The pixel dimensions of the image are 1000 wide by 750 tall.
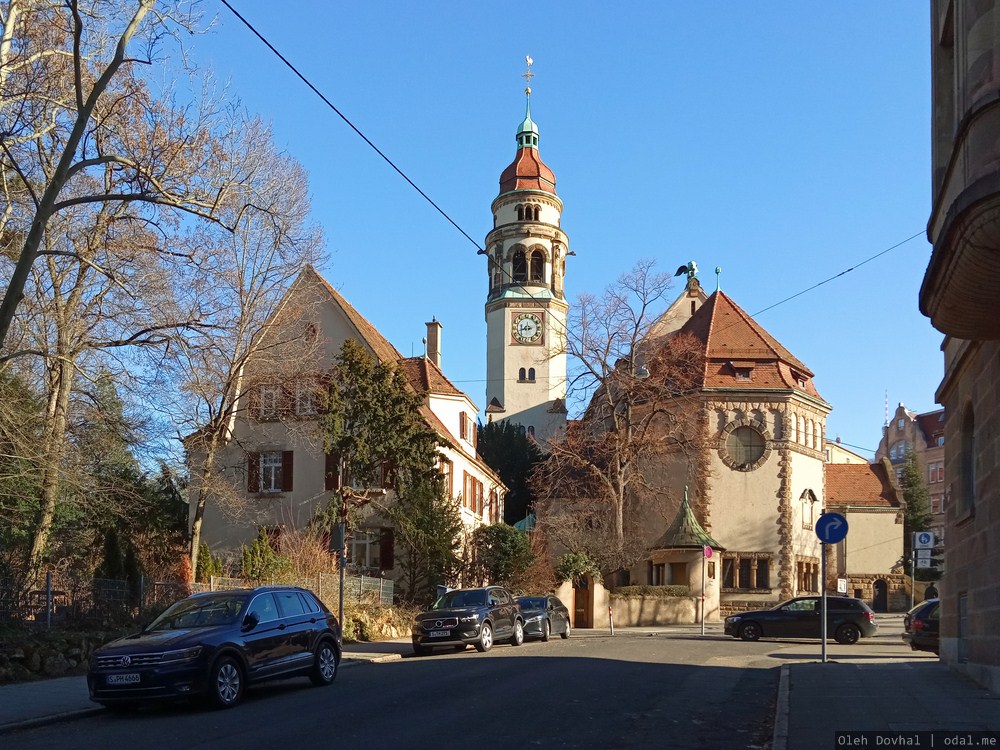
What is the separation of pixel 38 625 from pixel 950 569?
15.3 meters

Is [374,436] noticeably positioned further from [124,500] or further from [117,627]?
[117,627]

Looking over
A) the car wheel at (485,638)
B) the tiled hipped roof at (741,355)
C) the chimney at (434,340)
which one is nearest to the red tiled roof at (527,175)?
the chimney at (434,340)

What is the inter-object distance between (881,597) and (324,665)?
52.7 meters

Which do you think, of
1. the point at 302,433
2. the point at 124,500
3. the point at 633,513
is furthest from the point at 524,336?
the point at 124,500

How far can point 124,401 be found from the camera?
2458cm

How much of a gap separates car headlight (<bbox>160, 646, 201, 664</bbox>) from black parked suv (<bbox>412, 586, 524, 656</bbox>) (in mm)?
11646

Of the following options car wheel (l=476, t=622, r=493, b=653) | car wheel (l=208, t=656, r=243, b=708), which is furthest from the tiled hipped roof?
car wheel (l=208, t=656, r=243, b=708)

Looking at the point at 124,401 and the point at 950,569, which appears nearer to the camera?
the point at 950,569

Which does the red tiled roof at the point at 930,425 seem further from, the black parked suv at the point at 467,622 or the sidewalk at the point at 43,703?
the sidewalk at the point at 43,703

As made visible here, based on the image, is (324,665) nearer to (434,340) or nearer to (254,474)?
(254,474)

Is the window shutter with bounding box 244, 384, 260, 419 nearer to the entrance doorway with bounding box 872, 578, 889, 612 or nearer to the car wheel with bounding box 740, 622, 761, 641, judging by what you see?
the car wheel with bounding box 740, 622, 761, 641

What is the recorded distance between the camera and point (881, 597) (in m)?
62.7

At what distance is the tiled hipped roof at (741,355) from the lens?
5512 cm

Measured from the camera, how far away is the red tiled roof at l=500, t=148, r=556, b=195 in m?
84.7
